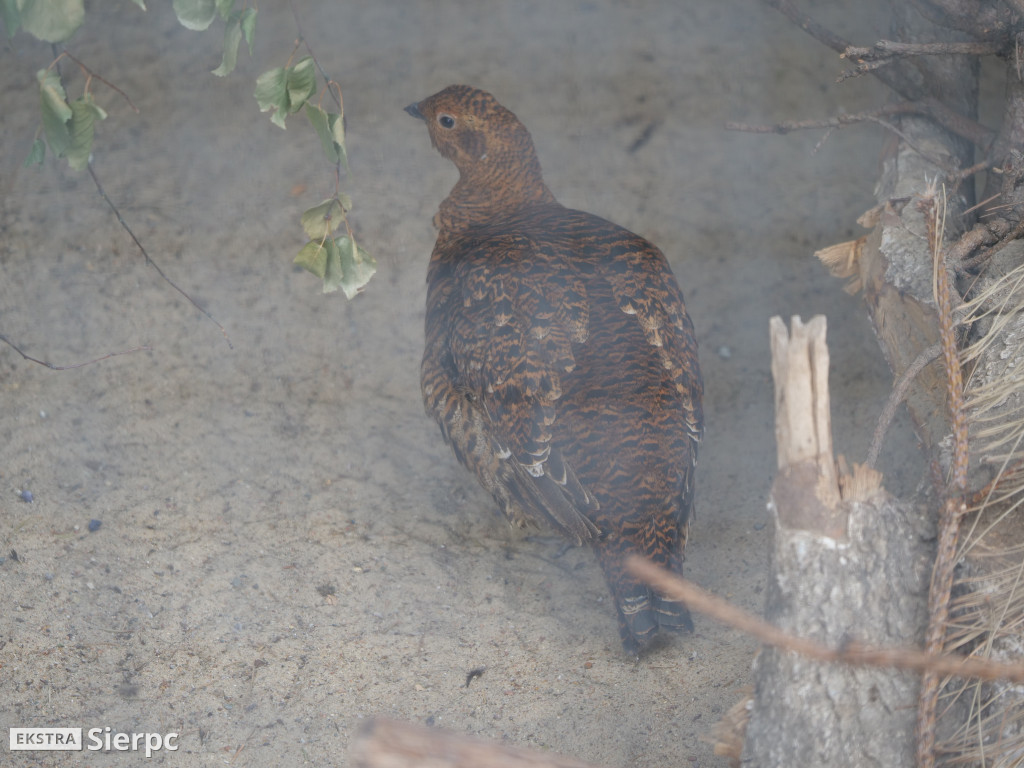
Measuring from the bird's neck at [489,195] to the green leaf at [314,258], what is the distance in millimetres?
986

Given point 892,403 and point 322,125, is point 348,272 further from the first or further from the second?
point 892,403

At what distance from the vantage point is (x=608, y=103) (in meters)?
4.21

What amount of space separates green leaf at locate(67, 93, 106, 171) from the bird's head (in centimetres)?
129

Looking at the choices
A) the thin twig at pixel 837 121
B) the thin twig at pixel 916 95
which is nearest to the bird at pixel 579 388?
the thin twig at pixel 837 121

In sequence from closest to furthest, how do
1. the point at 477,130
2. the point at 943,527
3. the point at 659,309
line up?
1. the point at 943,527
2. the point at 659,309
3. the point at 477,130

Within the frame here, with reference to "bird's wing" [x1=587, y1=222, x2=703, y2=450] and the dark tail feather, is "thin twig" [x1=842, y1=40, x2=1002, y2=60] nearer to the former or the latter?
"bird's wing" [x1=587, y1=222, x2=703, y2=450]

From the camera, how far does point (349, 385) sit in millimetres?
3613

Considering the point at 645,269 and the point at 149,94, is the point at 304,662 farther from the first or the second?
the point at 149,94

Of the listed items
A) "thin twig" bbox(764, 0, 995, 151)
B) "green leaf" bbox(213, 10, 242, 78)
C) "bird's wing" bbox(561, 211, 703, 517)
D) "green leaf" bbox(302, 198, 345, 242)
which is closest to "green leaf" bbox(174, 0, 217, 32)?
"green leaf" bbox(213, 10, 242, 78)

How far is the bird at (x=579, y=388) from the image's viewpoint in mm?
2477

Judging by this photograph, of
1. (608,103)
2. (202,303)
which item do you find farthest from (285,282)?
(608,103)

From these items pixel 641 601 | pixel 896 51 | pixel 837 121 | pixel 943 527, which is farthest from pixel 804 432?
pixel 837 121

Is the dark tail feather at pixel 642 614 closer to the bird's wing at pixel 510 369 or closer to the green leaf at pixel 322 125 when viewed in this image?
the bird's wing at pixel 510 369

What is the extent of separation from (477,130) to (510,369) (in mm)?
967
